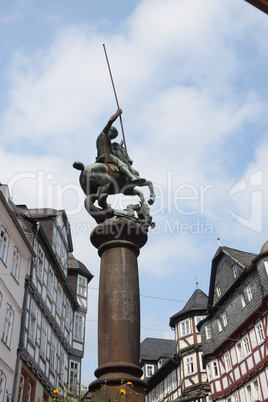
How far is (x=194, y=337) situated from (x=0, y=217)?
23.4 m

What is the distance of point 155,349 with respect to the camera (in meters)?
50.6

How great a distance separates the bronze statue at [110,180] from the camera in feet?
27.8

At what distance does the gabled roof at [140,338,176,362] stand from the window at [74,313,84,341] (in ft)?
57.7

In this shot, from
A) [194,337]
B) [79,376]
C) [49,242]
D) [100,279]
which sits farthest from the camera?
[194,337]

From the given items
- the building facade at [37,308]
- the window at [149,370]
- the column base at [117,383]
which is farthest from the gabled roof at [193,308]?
the column base at [117,383]

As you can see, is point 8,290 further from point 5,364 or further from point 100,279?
point 100,279

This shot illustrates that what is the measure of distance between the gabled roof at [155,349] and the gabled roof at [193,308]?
8454 millimetres

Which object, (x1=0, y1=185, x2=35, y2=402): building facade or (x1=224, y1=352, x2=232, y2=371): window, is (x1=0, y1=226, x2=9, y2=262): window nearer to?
(x1=0, y1=185, x2=35, y2=402): building facade

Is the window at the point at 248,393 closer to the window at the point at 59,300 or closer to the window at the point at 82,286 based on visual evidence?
the window at the point at 59,300

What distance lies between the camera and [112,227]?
795 cm

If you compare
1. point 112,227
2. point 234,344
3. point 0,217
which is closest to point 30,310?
point 0,217

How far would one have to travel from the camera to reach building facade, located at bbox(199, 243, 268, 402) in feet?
79.8

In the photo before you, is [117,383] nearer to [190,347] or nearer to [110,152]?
[110,152]

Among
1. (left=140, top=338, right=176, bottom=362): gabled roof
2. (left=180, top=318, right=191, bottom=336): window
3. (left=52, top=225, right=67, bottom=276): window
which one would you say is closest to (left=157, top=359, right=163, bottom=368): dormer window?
(left=140, top=338, right=176, bottom=362): gabled roof
